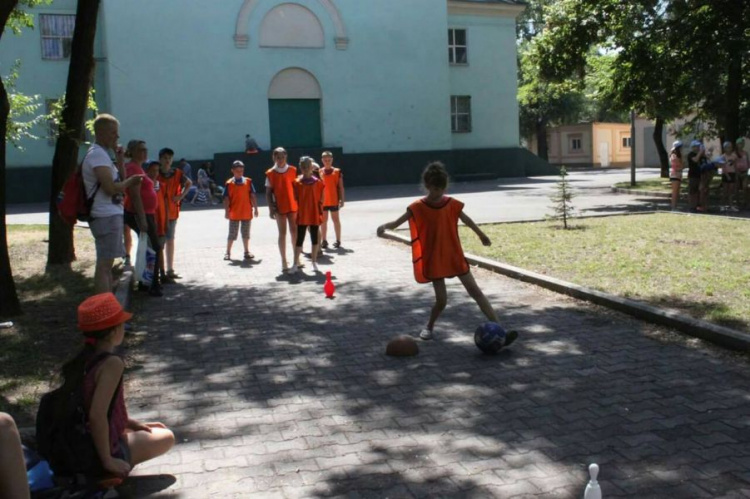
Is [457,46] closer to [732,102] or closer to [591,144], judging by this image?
[732,102]

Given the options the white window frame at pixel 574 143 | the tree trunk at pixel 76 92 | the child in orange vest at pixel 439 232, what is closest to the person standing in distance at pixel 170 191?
→ the tree trunk at pixel 76 92

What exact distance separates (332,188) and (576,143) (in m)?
56.7

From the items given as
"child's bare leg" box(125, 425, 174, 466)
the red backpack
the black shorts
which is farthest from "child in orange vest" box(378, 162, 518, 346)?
the black shorts

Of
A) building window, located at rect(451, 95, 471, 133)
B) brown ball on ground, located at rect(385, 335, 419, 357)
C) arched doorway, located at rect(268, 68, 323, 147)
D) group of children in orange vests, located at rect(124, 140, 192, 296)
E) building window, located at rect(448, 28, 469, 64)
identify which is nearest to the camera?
brown ball on ground, located at rect(385, 335, 419, 357)

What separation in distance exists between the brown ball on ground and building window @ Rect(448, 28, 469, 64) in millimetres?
32741

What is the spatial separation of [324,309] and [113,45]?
24522 mm

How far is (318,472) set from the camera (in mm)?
4395

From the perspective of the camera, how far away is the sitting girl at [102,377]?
3.88 meters

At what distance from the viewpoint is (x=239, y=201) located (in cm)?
1327

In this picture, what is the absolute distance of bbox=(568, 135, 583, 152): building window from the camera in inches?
2628

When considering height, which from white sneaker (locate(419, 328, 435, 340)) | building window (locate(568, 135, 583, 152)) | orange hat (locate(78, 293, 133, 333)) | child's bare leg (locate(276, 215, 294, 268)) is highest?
building window (locate(568, 135, 583, 152))

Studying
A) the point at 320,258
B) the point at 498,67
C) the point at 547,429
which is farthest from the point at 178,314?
the point at 498,67

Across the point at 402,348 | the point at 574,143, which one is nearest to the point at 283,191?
the point at 402,348

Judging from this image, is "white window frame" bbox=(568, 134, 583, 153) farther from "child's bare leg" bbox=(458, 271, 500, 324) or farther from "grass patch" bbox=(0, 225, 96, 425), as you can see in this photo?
"child's bare leg" bbox=(458, 271, 500, 324)
